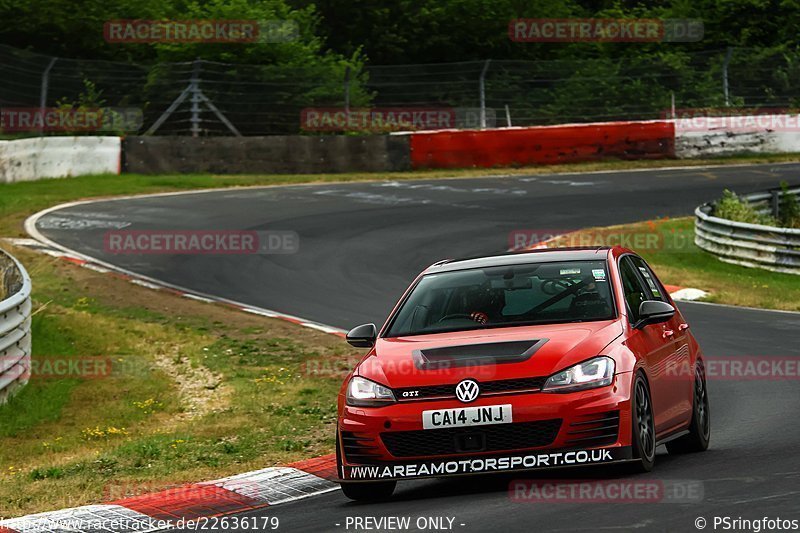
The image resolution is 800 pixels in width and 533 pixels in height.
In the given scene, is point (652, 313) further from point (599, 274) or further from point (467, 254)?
point (467, 254)

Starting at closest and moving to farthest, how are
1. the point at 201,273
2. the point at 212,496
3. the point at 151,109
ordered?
the point at 212,496, the point at 201,273, the point at 151,109

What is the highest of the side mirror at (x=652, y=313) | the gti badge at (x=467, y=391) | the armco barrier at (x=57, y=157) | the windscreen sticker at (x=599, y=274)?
the windscreen sticker at (x=599, y=274)

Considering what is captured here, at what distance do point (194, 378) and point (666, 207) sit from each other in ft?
50.4

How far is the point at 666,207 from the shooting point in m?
28.1

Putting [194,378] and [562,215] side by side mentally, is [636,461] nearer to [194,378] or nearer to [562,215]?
[194,378]

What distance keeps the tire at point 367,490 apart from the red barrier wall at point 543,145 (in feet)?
82.8

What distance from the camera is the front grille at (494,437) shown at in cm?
795

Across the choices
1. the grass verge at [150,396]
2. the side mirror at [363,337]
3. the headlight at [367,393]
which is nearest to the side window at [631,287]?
the side mirror at [363,337]

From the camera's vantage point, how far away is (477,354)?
27.0 feet

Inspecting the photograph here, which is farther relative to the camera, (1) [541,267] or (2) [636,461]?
(1) [541,267]

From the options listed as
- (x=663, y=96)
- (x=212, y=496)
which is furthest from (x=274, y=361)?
(x=663, y=96)

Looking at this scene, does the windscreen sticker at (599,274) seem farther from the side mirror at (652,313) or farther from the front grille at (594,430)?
the front grille at (594,430)

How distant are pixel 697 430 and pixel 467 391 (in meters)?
2.32

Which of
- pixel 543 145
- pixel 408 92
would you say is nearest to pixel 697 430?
pixel 543 145
